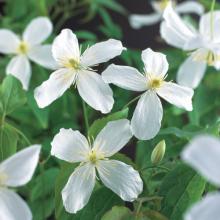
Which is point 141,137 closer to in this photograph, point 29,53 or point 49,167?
point 49,167

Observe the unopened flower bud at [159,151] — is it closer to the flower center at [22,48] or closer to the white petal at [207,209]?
the white petal at [207,209]

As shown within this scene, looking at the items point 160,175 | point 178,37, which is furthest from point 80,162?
point 178,37

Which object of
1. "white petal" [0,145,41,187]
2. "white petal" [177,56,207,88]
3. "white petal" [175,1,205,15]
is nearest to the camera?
"white petal" [0,145,41,187]

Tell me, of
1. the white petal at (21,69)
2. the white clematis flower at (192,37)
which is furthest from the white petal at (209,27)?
the white petal at (21,69)

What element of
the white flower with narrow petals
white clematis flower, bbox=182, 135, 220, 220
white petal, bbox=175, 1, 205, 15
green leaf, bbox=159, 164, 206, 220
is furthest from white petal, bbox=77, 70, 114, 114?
white petal, bbox=175, 1, 205, 15

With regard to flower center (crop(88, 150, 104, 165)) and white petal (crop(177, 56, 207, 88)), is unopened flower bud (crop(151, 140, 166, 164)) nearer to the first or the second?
flower center (crop(88, 150, 104, 165))
